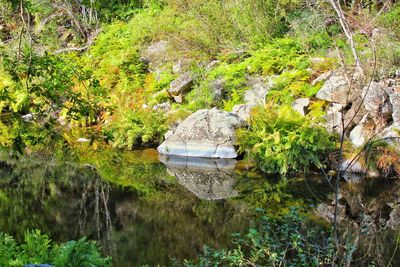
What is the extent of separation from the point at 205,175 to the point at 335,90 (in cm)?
330

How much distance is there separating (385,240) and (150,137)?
7.32 metres

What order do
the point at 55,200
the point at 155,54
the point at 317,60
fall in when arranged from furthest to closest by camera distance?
the point at 155,54 < the point at 317,60 < the point at 55,200

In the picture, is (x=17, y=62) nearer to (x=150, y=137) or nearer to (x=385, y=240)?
(x=385, y=240)

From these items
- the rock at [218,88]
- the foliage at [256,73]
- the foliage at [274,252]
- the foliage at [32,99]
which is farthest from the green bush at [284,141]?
the foliage at [32,99]

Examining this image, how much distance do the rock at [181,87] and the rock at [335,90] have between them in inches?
160

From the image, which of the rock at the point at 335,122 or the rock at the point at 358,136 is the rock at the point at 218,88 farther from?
the rock at the point at 358,136

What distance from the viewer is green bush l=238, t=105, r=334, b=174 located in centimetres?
1040

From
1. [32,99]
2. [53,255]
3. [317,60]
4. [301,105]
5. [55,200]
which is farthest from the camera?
[317,60]

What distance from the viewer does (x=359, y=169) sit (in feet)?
33.1

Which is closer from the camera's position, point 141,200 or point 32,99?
point 32,99

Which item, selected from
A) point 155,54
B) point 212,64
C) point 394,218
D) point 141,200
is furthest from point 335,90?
point 155,54

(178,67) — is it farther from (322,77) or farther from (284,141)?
(284,141)

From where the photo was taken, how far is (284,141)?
10727 mm

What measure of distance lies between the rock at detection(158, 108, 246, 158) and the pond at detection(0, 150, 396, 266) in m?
0.29
